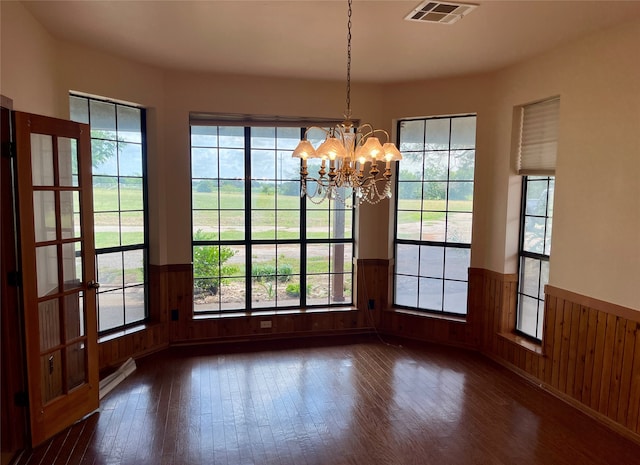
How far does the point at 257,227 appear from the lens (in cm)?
529

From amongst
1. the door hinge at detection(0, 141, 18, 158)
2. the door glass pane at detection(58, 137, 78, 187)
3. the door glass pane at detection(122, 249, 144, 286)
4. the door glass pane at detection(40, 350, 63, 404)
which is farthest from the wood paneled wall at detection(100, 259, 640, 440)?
the door hinge at detection(0, 141, 18, 158)

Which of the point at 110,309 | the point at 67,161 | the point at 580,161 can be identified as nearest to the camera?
the point at 67,161

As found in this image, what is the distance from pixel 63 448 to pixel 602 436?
12.7ft

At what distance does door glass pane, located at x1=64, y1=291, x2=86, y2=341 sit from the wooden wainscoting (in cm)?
394

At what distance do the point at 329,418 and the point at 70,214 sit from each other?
254 cm

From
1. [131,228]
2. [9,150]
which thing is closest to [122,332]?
[131,228]

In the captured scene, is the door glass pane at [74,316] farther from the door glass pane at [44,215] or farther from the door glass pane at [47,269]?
the door glass pane at [44,215]

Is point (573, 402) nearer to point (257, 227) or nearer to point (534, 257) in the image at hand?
point (534, 257)

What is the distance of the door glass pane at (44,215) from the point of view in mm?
3115

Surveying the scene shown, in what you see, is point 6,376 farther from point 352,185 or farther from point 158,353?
point 352,185

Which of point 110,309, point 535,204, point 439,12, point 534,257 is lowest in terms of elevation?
point 110,309

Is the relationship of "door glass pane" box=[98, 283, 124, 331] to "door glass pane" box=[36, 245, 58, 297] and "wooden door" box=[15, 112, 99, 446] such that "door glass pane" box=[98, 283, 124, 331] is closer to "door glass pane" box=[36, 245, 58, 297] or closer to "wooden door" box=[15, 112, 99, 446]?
"wooden door" box=[15, 112, 99, 446]

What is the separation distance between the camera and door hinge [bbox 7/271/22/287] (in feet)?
9.65

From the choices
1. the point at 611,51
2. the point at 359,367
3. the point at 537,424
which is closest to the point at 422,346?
the point at 359,367
